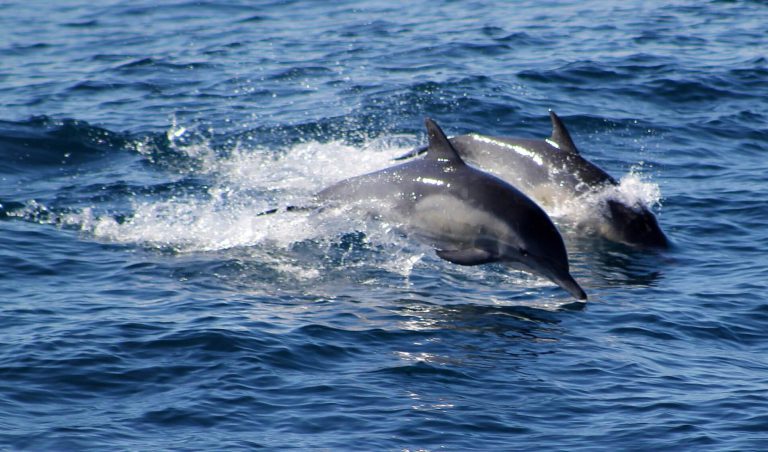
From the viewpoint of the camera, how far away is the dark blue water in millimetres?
10055

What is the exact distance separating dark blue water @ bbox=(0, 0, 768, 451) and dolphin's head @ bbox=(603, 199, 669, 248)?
27 cm

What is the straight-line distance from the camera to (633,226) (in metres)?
15.7

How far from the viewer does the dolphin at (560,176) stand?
15742mm

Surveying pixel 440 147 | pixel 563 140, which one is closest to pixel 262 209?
pixel 440 147

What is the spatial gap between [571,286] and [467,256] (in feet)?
3.60

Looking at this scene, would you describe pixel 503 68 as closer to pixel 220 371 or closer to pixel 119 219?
pixel 119 219

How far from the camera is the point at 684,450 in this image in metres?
9.43

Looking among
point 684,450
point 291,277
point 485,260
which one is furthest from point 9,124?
point 684,450

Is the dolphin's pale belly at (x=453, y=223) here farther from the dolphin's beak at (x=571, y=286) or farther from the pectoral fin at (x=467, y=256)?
the dolphin's beak at (x=571, y=286)

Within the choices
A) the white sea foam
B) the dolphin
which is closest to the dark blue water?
the white sea foam

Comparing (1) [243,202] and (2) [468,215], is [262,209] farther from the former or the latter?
(2) [468,215]

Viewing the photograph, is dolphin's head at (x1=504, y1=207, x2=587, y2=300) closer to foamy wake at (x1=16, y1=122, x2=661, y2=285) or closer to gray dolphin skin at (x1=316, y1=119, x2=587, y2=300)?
gray dolphin skin at (x1=316, y1=119, x2=587, y2=300)

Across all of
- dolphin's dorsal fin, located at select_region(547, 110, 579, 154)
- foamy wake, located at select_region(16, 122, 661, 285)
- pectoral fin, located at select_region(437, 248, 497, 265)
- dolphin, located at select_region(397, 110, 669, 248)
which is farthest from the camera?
dolphin's dorsal fin, located at select_region(547, 110, 579, 154)

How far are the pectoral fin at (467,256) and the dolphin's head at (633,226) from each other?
3462mm
